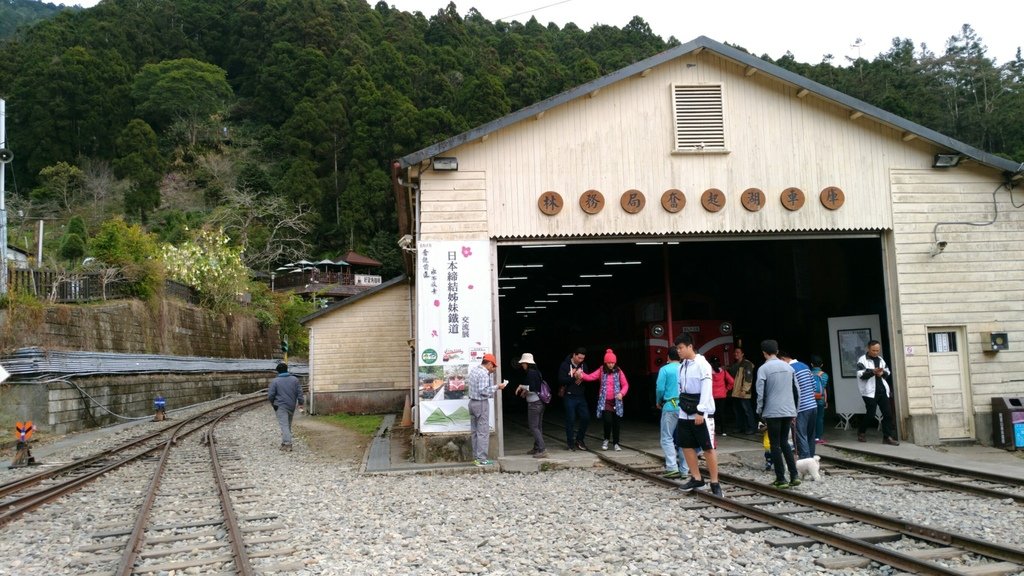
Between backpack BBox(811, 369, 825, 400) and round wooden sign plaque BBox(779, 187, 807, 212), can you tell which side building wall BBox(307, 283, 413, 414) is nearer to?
round wooden sign plaque BBox(779, 187, 807, 212)

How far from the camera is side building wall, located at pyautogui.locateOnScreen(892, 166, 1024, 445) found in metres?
12.9

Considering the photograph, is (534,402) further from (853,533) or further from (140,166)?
(140,166)

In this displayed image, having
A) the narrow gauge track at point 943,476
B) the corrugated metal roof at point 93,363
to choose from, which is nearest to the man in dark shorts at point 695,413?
the narrow gauge track at point 943,476

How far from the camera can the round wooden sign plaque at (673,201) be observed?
41.3 ft

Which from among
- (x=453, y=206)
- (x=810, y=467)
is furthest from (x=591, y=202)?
(x=810, y=467)

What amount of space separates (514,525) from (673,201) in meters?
6.89

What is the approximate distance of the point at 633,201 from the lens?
41.2 feet

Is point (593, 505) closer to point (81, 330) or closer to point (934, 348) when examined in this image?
point (934, 348)

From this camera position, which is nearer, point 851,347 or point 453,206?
point 453,206

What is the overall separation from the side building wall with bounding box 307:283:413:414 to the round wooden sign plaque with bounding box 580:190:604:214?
1145 centimetres

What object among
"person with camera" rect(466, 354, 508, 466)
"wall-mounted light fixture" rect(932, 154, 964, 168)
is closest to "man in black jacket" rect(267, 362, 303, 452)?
"person with camera" rect(466, 354, 508, 466)

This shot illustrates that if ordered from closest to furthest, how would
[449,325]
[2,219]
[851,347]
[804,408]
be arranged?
[804,408] < [449,325] < [851,347] < [2,219]

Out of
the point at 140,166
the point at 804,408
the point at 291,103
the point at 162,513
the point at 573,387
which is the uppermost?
the point at 291,103

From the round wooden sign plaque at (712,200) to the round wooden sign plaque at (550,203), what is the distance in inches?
90.7
